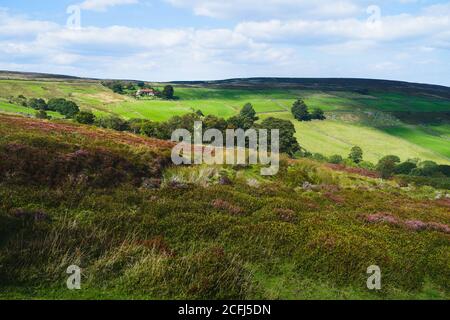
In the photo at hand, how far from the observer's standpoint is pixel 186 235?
14.7m

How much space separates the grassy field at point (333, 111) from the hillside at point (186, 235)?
59090 mm

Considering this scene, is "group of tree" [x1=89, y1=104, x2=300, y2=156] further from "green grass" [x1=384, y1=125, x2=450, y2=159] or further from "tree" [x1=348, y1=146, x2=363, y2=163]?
"green grass" [x1=384, y1=125, x2=450, y2=159]

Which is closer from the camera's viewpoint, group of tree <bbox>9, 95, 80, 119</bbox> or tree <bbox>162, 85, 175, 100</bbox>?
group of tree <bbox>9, 95, 80, 119</bbox>

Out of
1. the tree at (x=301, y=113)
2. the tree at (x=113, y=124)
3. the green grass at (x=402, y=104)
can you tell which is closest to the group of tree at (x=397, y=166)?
the tree at (x=113, y=124)

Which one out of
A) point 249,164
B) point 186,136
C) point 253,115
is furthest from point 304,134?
point 249,164

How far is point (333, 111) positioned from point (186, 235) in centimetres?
13761

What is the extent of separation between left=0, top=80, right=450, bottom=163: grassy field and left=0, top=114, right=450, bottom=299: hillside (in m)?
59.1

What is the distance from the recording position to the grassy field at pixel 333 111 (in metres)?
95.8

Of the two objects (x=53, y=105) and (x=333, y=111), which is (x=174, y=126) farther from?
(x=333, y=111)

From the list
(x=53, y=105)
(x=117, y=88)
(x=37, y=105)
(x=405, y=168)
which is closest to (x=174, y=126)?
(x=405, y=168)

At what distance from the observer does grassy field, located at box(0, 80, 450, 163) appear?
314 feet

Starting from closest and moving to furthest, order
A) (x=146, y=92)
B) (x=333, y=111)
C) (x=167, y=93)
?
(x=333, y=111), (x=167, y=93), (x=146, y=92)

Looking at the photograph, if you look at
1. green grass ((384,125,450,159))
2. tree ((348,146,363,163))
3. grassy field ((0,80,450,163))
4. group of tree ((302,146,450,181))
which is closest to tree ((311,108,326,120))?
grassy field ((0,80,450,163))
